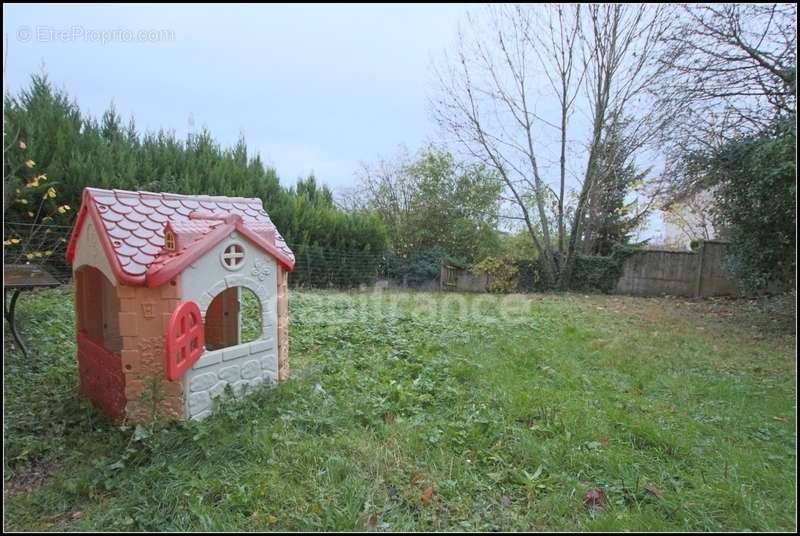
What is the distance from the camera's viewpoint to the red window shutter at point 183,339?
7.54 ft

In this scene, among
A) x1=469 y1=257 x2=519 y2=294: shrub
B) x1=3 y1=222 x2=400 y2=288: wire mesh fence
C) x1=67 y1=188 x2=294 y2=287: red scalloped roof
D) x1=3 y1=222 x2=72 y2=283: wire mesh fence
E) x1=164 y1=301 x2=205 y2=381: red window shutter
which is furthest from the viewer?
x1=469 y1=257 x2=519 y2=294: shrub

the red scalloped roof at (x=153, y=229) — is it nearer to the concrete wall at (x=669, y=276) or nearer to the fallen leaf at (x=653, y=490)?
the fallen leaf at (x=653, y=490)

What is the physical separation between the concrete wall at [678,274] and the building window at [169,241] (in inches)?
486

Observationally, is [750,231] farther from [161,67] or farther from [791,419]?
[161,67]

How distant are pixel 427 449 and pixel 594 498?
0.89m

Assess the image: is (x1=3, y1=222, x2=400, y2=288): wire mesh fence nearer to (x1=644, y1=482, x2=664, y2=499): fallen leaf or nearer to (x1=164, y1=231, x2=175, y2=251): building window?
(x1=164, y1=231, x2=175, y2=251): building window

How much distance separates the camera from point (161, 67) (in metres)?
4.34

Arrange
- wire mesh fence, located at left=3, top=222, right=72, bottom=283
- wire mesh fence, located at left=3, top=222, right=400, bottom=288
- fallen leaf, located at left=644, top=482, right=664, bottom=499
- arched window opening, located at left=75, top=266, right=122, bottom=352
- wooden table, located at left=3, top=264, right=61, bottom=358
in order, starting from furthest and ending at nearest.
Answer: wire mesh fence, located at left=3, top=222, right=400, bottom=288 < wire mesh fence, located at left=3, top=222, right=72, bottom=283 < wooden table, located at left=3, top=264, right=61, bottom=358 < arched window opening, located at left=75, top=266, right=122, bottom=352 < fallen leaf, located at left=644, top=482, right=664, bottom=499

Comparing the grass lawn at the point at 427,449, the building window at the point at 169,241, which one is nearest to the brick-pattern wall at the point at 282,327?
the grass lawn at the point at 427,449

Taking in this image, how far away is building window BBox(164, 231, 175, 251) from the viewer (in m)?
2.57

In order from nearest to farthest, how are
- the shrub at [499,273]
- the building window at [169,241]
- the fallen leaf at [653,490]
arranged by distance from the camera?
the fallen leaf at [653,490]
the building window at [169,241]
the shrub at [499,273]

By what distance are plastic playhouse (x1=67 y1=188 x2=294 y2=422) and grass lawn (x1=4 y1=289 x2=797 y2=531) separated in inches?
7.5

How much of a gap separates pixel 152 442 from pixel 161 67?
398 centimetres

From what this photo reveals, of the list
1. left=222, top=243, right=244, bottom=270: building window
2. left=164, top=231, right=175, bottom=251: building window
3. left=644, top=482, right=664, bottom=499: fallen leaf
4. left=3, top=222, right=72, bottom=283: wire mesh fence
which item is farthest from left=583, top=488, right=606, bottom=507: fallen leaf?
left=3, top=222, right=72, bottom=283: wire mesh fence
